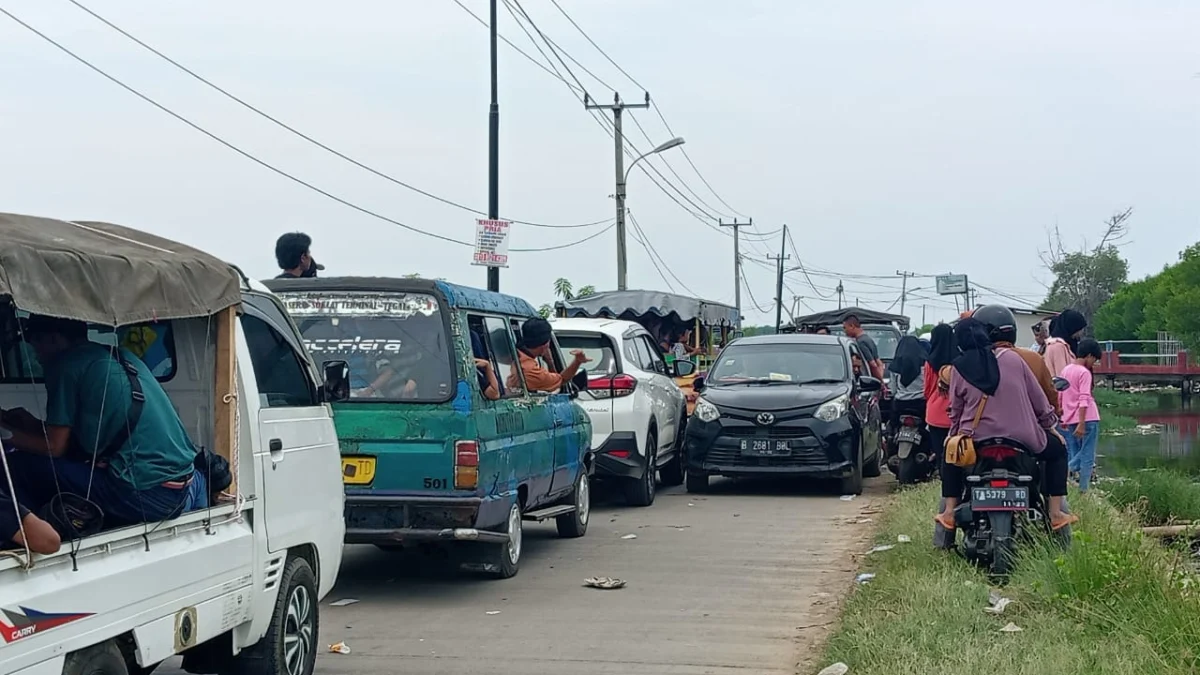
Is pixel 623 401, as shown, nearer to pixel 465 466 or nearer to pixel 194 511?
pixel 465 466

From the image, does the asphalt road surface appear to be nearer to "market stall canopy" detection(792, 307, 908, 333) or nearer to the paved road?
the paved road

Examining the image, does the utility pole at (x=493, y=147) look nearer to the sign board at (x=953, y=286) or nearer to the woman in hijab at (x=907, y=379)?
the woman in hijab at (x=907, y=379)

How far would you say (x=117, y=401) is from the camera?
4988 millimetres

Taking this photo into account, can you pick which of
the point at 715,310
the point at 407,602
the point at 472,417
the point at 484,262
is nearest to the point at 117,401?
the point at 472,417

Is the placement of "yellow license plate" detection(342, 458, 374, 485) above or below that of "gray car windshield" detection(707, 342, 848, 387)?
below

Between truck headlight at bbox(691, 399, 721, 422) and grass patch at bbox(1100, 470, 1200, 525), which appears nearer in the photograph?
grass patch at bbox(1100, 470, 1200, 525)

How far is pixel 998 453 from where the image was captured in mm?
8656

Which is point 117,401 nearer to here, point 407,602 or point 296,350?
point 296,350

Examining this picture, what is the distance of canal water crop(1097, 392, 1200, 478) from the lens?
21000 millimetres

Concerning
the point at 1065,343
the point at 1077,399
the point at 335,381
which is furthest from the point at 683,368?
the point at 335,381

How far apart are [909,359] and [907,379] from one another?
1.01ft

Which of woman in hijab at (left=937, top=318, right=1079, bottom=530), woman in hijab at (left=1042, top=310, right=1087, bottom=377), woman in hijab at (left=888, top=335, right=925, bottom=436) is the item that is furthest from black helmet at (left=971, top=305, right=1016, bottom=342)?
woman in hijab at (left=1042, top=310, right=1087, bottom=377)

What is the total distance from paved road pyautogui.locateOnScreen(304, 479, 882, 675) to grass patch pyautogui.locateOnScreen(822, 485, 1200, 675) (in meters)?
0.50

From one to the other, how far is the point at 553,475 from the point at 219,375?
17.2 ft
